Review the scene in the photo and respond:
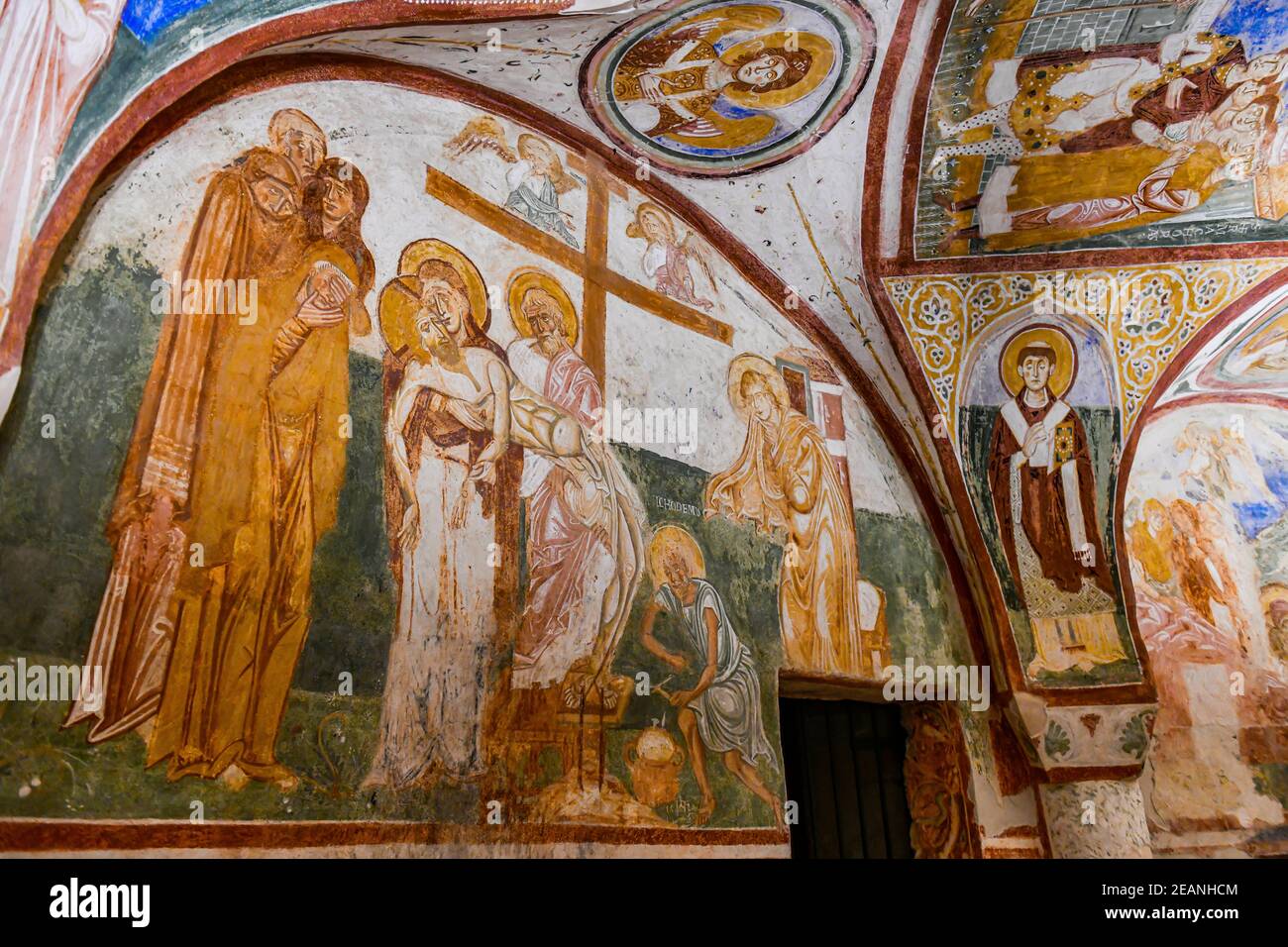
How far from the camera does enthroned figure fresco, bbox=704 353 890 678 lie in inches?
263

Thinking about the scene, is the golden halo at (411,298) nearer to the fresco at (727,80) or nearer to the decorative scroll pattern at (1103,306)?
the fresco at (727,80)

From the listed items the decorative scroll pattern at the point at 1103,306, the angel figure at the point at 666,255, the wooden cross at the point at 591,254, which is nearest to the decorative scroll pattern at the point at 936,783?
the decorative scroll pattern at the point at 1103,306

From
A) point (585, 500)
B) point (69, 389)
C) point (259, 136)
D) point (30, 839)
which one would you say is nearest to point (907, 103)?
point (585, 500)

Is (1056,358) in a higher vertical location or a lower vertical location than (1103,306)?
lower

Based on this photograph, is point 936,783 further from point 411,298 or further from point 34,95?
point 34,95

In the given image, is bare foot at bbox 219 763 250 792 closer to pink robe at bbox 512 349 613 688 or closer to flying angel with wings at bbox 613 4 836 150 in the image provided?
pink robe at bbox 512 349 613 688

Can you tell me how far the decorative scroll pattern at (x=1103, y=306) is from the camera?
7.49 m

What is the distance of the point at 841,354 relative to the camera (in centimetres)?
789

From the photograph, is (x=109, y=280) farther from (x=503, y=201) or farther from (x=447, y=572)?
(x=503, y=201)

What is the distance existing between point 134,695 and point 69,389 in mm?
1106

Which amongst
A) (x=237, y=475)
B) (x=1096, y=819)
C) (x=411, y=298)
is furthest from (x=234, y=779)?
(x=1096, y=819)

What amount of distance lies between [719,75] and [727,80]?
0.07 meters

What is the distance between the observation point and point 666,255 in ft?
22.7

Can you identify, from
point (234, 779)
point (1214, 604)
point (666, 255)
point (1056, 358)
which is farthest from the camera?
point (1214, 604)
